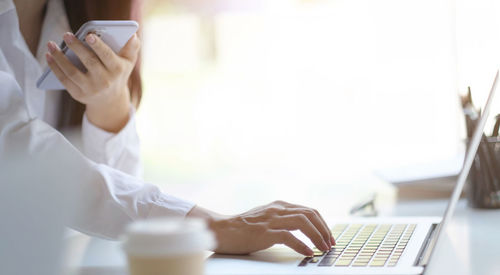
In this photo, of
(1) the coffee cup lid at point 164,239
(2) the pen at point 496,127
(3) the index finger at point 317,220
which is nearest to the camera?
(1) the coffee cup lid at point 164,239

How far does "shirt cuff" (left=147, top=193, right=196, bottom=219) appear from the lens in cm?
70

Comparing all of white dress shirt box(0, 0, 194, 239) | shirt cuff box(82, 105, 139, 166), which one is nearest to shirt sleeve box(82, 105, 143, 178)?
shirt cuff box(82, 105, 139, 166)

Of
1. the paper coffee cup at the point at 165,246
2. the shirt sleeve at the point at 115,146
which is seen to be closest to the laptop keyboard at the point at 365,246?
the paper coffee cup at the point at 165,246

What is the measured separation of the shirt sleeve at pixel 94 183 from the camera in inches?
26.1

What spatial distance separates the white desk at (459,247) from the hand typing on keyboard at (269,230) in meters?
0.12

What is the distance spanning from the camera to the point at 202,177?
1.06 metres

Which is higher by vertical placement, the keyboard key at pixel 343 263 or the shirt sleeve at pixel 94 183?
the shirt sleeve at pixel 94 183

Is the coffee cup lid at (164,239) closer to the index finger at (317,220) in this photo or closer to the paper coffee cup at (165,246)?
the paper coffee cup at (165,246)

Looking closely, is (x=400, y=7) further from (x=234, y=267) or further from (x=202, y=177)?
(x=234, y=267)

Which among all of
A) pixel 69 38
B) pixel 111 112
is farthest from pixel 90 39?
pixel 111 112

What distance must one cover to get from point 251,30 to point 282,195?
114 inches

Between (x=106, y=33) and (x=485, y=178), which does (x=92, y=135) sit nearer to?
(x=106, y=33)

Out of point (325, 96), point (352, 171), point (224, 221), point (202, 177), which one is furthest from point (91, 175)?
point (325, 96)

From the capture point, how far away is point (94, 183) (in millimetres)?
688
